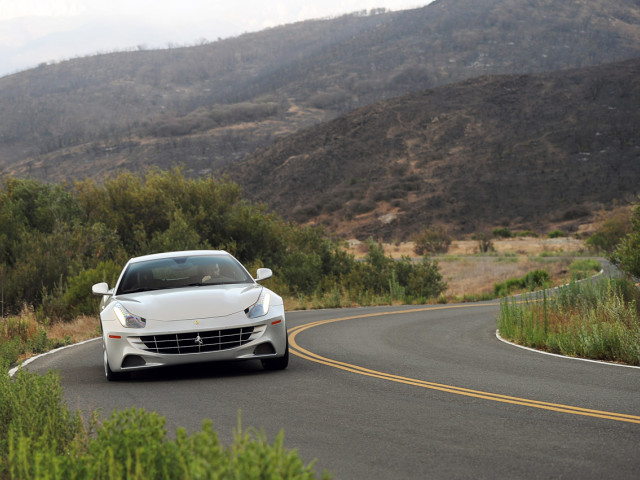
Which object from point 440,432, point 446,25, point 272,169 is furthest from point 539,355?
point 446,25

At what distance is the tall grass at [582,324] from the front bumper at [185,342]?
18.4ft

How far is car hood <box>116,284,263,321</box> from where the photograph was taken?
10.1m

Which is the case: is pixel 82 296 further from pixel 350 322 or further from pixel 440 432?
pixel 440 432

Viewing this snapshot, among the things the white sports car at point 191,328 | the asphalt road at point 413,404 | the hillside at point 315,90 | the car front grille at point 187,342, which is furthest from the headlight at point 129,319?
the hillside at point 315,90

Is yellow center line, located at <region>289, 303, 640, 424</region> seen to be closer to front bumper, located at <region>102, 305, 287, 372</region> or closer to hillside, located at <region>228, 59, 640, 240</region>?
front bumper, located at <region>102, 305, 287, 372</region>

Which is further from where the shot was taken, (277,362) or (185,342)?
(277,362)

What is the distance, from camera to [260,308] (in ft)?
34.2

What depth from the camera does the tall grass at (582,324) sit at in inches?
501

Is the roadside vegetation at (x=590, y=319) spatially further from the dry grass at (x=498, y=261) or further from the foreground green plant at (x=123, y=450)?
the dry grass at (x=498, y=261)

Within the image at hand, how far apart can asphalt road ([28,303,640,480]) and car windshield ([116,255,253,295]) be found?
119 centimetres

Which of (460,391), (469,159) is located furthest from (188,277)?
(469,159)

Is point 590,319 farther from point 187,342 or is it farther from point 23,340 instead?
point 23,340

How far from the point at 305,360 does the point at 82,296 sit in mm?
10672

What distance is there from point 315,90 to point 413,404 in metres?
149
